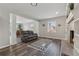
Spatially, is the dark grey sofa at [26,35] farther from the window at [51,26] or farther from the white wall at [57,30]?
the window at [51,26]

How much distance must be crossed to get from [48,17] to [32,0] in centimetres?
83

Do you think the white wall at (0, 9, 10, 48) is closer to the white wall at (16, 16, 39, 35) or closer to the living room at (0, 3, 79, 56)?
the living room at (0, 3, 79, 56)

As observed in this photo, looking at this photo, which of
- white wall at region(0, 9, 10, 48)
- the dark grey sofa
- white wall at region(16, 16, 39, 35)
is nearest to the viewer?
white wall at region(0, 9, 10, 48)

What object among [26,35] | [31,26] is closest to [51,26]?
[31,26]

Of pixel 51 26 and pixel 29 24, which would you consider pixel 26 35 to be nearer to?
pixel 29 24

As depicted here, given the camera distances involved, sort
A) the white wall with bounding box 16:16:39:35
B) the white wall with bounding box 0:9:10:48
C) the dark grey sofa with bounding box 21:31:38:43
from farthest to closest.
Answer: the dark grey sofa with bounding box 21:31:38:43, the white wall with bounding box 16:16:39:35, the white wall with bounding box 0:9:10:48

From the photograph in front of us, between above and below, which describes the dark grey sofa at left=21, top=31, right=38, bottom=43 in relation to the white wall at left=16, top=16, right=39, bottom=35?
below

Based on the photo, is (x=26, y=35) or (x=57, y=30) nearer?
(x=57, y=30)

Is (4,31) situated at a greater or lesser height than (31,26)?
lesser

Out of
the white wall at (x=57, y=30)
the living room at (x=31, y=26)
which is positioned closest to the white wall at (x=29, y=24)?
the living room at (x=31, y=26)

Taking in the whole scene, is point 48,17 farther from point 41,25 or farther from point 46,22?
point 41,25

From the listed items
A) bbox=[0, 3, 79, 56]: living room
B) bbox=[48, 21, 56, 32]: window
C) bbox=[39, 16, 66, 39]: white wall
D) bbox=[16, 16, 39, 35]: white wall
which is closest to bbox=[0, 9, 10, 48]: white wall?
bbox=[0, 3, 79, 56]: living room

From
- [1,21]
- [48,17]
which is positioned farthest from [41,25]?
[1,21]

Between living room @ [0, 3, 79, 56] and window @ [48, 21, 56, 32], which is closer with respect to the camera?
living room @ [0, 3, 79, 56]
